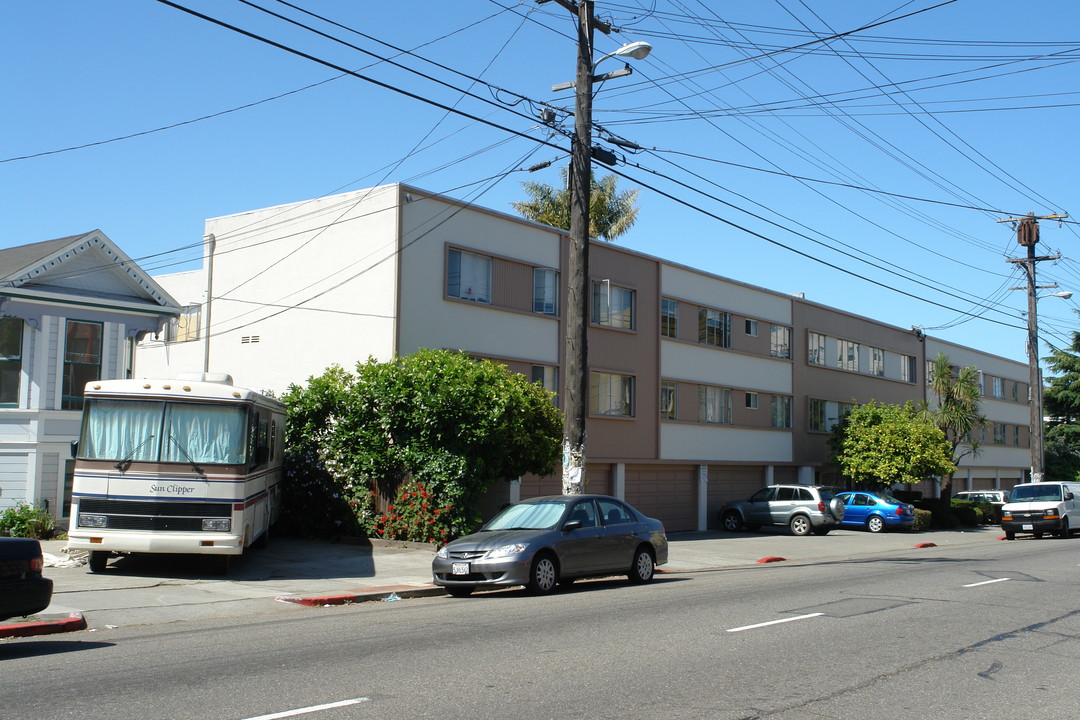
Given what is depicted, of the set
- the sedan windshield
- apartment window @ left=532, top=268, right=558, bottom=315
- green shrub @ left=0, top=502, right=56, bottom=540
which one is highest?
apartment window @ left=532, top=268, right=558, bottom=315

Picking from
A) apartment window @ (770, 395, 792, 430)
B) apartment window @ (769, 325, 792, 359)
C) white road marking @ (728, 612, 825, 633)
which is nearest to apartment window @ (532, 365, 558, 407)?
apartment window @ (769, 325, 792, 359)

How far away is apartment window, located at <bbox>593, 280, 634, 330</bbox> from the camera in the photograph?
2942cm

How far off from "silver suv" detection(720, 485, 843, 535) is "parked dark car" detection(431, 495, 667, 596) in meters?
16.9

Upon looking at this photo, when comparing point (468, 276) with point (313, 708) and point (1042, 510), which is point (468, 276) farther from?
point (1042, 510)

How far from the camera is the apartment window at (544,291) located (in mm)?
27234

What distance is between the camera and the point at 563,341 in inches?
1094

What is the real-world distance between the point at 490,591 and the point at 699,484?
19.6 m

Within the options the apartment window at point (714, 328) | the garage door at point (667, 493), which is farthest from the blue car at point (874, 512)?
the apartment window at point (714, 328)

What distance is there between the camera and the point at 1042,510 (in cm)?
3134

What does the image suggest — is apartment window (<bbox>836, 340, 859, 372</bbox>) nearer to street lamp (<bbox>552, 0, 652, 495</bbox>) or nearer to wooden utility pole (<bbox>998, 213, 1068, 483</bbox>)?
wooden utility pole (<bbox>998, 213, 1068, 483</bbox>)

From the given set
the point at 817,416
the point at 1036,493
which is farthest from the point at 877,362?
the point at 1036,493

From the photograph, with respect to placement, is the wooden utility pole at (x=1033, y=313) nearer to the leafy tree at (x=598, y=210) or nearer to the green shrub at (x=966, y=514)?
the green shrub at (x=966, y=514)

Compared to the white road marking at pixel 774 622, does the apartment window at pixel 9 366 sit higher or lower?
higher

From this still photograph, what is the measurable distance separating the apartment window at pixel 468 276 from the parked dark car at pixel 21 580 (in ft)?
53.3
